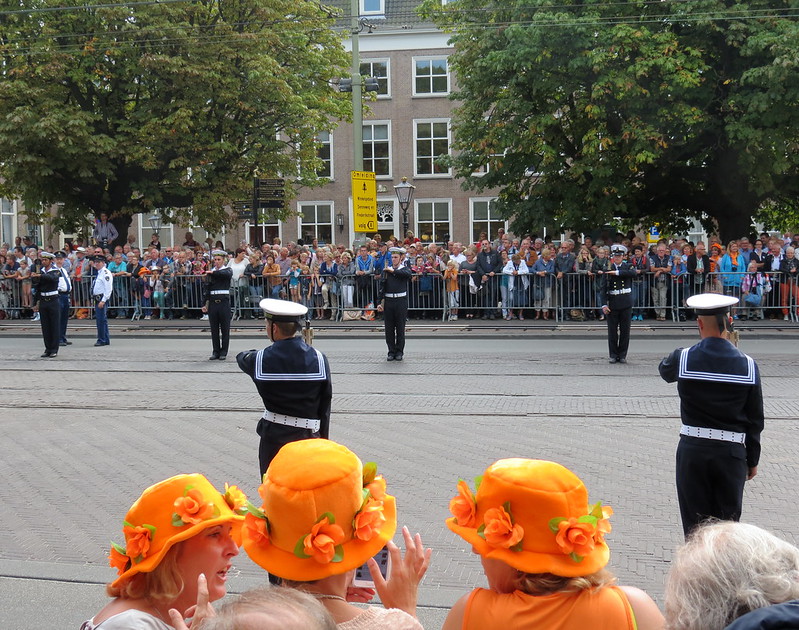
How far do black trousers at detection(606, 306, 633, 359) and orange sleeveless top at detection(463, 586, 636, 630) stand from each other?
12.5 m

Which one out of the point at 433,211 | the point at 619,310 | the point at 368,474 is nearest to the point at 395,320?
the point at 619,310

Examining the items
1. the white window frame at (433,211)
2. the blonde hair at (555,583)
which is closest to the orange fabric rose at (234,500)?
the blonde hair at (555,583)

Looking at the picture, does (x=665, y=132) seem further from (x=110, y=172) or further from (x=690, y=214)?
(x=110, y=172)

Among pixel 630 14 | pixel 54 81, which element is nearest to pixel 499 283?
pixel 630 14

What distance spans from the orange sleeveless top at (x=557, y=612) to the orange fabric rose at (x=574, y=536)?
0.42 feet

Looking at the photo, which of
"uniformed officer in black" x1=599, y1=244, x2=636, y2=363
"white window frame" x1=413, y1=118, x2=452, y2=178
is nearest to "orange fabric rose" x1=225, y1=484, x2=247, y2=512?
"uniformed officer in black" x1=599, y1=244, x2=636, y2=363

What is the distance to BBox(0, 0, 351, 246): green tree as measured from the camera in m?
29.3

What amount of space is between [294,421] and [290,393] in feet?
0.56

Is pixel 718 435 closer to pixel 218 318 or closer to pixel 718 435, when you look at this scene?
pixel 718 435

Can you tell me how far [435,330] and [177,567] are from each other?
59.4 feet

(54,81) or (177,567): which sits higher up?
(54,81)

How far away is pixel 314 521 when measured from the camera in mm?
2754

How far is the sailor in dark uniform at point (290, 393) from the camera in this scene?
5566 millimetres

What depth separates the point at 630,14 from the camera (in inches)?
966
